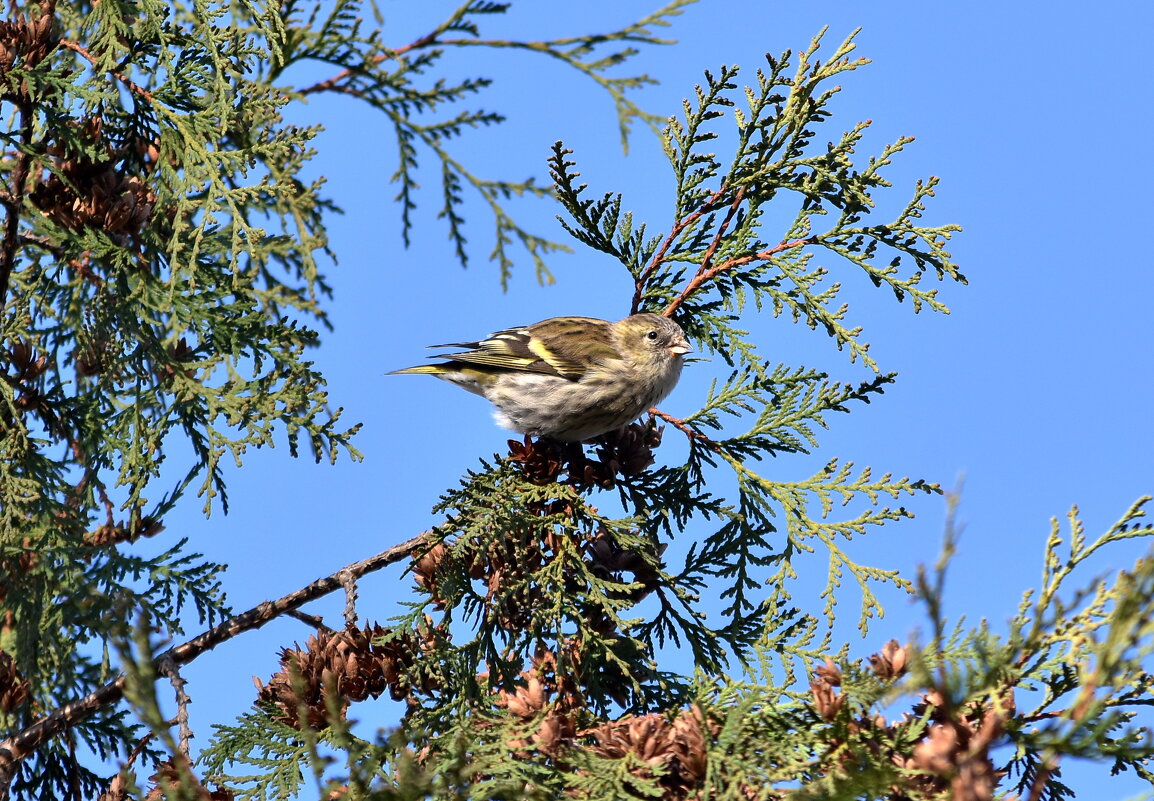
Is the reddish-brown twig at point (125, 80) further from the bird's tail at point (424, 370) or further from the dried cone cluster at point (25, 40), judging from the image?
the bird's tail at point (424, 370)

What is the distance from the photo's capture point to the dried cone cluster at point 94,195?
4488 mm

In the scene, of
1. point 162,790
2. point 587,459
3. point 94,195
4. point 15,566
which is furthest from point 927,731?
point 94,195

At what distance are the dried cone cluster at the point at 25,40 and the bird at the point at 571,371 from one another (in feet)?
7.45

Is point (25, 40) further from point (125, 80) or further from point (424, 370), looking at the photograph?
point (424, 370)

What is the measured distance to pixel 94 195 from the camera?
450 centimetres

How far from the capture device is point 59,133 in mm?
4344

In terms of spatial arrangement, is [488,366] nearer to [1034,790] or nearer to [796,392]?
[796,392]

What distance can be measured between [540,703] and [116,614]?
1.50 metres

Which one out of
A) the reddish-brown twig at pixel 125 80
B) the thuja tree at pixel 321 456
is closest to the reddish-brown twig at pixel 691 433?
the thuja tree at pixel 321 456

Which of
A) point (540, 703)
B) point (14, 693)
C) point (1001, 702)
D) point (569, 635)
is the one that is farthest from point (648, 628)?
point (14, 693)

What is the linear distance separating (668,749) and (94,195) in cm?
322

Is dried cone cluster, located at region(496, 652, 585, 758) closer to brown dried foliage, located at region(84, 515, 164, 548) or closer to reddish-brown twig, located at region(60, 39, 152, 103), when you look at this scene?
brown dried foliage, located at region(84, 515, 164, 548)

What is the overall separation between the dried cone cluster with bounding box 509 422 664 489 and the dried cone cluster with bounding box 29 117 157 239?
→ 72.5 inches

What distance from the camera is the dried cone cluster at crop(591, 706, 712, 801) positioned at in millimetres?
3068
